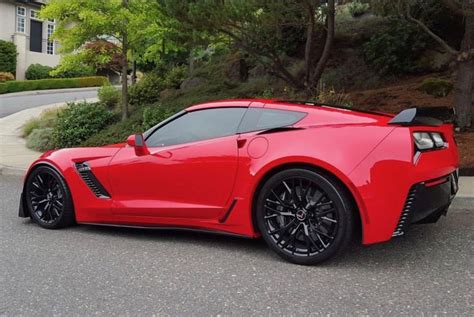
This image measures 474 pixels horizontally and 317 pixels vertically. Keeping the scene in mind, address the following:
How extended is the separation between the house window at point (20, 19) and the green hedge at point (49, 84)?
27.5 feet

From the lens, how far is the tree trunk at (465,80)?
860cm

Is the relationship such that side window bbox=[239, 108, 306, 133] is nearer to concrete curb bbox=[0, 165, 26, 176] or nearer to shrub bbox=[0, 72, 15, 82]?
concrete curb bbox=[0, 165, 26, 176]

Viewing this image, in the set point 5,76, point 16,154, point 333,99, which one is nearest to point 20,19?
point 5,76

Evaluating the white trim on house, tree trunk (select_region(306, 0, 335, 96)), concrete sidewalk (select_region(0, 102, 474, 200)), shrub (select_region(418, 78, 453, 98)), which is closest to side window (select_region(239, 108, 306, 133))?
concrete sidewalk (select_region(0, 102, 474, 200))

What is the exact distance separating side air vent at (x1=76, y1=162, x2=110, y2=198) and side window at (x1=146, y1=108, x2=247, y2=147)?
693 mm

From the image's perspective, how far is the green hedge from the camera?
34.0 meters

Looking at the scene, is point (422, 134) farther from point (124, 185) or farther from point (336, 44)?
point (336, 44)

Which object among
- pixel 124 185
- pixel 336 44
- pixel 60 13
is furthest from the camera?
pixel 336 44

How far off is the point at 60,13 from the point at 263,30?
4.68 meters

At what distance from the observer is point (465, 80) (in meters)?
8.67

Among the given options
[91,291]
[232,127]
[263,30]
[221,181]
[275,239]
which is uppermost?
[263,30]

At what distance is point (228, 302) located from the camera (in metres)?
3.55

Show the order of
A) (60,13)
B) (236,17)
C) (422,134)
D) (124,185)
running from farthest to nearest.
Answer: (60,13) → (236,17) → (124,185) → (422,134)

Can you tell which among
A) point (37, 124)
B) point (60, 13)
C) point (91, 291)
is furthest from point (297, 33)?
point (91, 291)
